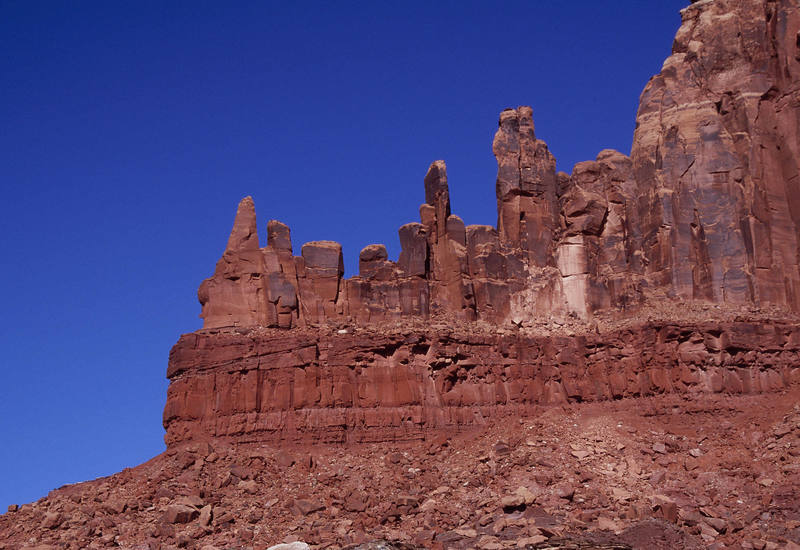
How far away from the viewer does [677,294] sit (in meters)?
61.5

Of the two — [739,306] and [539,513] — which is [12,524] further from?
[739,306]

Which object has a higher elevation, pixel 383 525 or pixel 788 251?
pixel 788 251

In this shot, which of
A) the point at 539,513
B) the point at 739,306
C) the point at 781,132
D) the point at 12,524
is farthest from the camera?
the point at 781,132

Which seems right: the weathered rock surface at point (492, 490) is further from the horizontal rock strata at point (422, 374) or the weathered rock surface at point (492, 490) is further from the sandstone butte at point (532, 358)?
the horizontal rock strata at point (422, 374)

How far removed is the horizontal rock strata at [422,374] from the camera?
5775 centimetres

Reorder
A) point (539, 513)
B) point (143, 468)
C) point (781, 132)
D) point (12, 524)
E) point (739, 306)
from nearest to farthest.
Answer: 1. point (539, 513)
2. point (12, 524)
3. point (143, 468)
4. point (739, 306)
5. point (781, 132)

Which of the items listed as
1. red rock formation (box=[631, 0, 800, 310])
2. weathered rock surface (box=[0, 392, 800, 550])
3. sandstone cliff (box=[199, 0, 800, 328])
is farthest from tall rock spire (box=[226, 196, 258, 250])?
red rock formation (box=[631, 0, 800, 310])

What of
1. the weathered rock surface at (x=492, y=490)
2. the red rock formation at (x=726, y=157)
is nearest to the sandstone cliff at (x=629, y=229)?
the red rock formation at (x=726, y=157)

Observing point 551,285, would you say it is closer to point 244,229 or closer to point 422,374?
point 422,374

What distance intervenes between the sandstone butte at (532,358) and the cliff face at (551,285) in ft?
0.38

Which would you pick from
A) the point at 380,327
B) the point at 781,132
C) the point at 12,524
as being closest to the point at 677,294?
the point at 781,132

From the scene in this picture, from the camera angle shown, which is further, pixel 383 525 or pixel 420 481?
pixel 420 481

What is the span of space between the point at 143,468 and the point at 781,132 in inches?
1512

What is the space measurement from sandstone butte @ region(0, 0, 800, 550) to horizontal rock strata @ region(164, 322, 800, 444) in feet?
0.37
